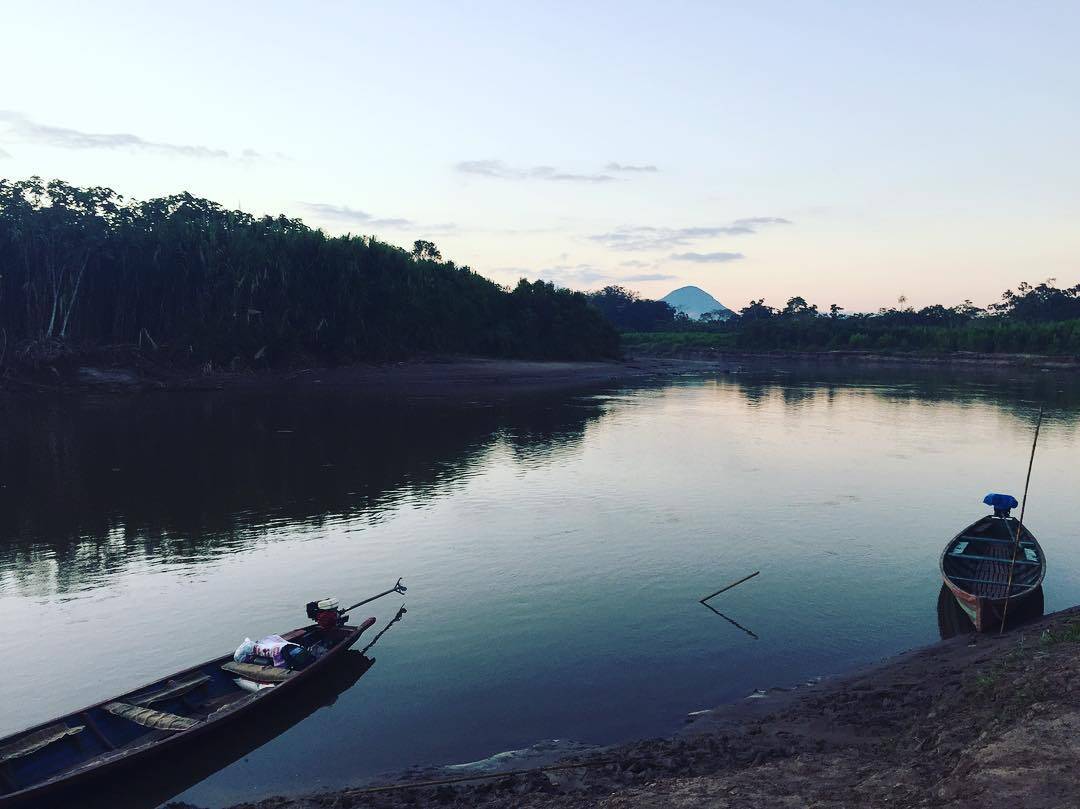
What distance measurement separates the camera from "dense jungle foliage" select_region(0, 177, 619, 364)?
86.2m

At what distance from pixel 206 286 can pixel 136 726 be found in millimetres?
93680

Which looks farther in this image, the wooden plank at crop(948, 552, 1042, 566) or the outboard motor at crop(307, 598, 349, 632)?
the wooden plank at crop(948, 552, 1042, 566)

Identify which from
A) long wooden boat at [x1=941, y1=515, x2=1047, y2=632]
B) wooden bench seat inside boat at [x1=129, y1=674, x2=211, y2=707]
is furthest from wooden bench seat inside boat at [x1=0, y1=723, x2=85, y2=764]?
long wooden boat at [x1=941, y1=515, x2=1047, y2=632]

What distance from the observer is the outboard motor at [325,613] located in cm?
1962

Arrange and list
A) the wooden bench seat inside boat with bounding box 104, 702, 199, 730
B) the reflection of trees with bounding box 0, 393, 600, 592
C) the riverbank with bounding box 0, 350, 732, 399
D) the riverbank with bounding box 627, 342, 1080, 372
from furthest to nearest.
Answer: the riverbank with bounding box 627, 342, 1080, 372, the riverbank with bounding box 0, 350, 732, 399, the reflection of trees with bounding box 0, 393, 600, 592, the wooden bench seat inside boat with bounding box 104, 702, 199, 730

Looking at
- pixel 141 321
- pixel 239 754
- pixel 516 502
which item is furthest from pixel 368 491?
pixel 141 321

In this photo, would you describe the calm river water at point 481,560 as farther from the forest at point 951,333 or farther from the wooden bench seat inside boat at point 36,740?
the forest at point 951,333

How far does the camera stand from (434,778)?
14.3m

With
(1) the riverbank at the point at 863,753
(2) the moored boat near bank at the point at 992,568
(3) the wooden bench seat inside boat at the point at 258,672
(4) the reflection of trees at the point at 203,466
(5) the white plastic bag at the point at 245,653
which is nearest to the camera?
(1) the riverbank at the point at 863,753

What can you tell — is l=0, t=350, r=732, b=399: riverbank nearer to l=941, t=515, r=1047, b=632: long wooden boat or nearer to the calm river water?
the calm river water

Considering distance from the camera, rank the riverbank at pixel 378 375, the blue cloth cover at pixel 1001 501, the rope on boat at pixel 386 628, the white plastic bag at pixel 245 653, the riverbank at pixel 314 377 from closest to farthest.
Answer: the white plastic bag at pixel 245 653 < the rope on boat at pixel 386 628 < the blue cloth cover at pixel 1001 501 < the riverbank at pixel 314 377 < the riverbank at pixel 378 375

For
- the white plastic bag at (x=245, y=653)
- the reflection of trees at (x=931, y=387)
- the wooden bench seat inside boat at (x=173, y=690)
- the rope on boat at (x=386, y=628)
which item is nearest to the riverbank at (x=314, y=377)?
the reflection of trees at (x=931, y=387)

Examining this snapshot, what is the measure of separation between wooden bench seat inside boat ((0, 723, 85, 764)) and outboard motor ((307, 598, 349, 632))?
603cm

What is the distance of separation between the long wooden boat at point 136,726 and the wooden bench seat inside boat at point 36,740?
0.02m
